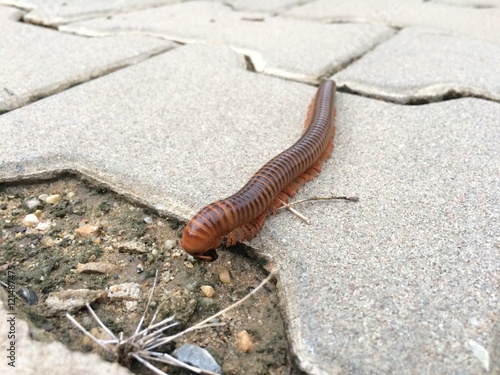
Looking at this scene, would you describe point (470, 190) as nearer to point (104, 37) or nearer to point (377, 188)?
point (377, 188)

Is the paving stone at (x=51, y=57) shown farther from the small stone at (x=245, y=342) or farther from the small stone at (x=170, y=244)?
the small stone at (x=245, y=342)

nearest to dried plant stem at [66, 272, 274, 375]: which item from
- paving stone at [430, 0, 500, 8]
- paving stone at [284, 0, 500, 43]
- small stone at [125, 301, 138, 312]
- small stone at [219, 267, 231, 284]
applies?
small stone at [125, 301, 138, 312]

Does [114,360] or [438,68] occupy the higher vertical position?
[438,68]

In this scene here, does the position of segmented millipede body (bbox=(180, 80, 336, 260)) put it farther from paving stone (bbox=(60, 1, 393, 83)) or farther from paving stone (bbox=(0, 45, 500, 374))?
paving stone (bbox=(60, 1, 393, 83))

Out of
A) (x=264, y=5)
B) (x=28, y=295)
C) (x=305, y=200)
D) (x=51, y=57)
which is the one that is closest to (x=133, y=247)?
(x=28, y=295)

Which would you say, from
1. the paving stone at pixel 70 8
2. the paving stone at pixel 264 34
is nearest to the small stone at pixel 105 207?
the paving stone at pixel 264 34

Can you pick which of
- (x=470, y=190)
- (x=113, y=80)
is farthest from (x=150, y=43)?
(x=470, y=190)
